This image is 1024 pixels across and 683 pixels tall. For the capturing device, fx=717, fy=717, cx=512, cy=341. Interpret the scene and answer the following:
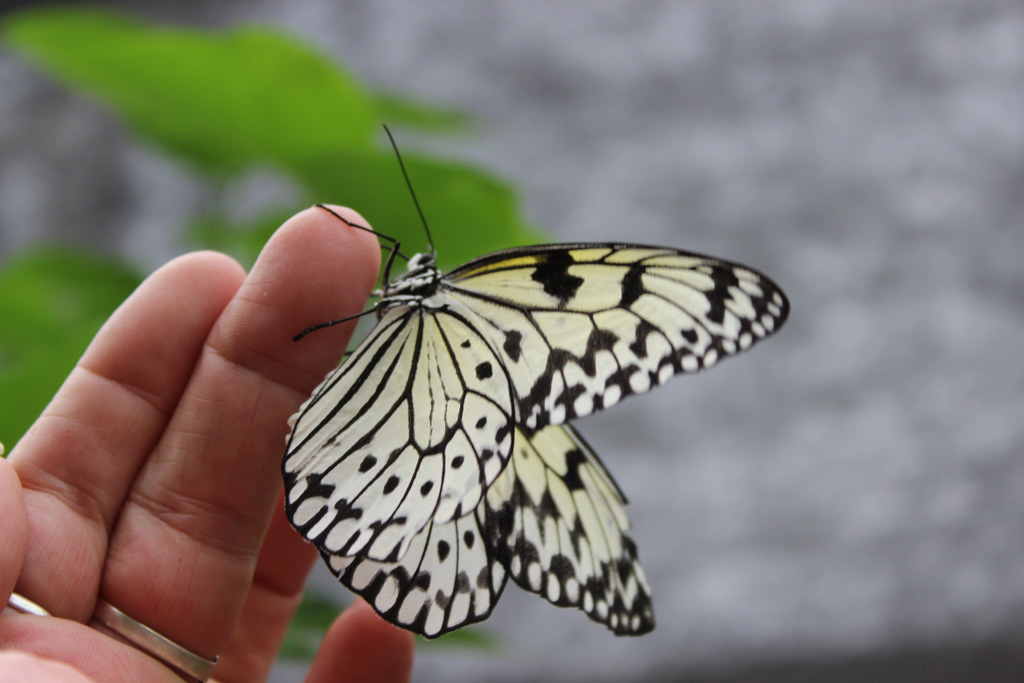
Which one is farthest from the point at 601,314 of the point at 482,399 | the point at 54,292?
the point at 54,292

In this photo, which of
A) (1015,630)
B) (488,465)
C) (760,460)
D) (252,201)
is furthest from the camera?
(252,201)

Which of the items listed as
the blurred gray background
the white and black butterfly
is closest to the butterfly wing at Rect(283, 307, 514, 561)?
the white and black butterfly

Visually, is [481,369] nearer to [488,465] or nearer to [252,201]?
[488,465]

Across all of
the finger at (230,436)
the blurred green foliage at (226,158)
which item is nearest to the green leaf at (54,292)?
the blurred green foliage at (226,158)

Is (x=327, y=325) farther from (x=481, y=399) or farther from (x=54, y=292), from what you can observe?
(x=54, y=292)

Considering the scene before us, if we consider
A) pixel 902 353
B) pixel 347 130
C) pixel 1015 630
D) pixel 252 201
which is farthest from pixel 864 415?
pixel 252 201

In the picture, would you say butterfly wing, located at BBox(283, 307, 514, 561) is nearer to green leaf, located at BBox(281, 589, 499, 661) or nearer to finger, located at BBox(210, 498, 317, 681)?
finger, located at BBox(210, 498, 317, 681)
